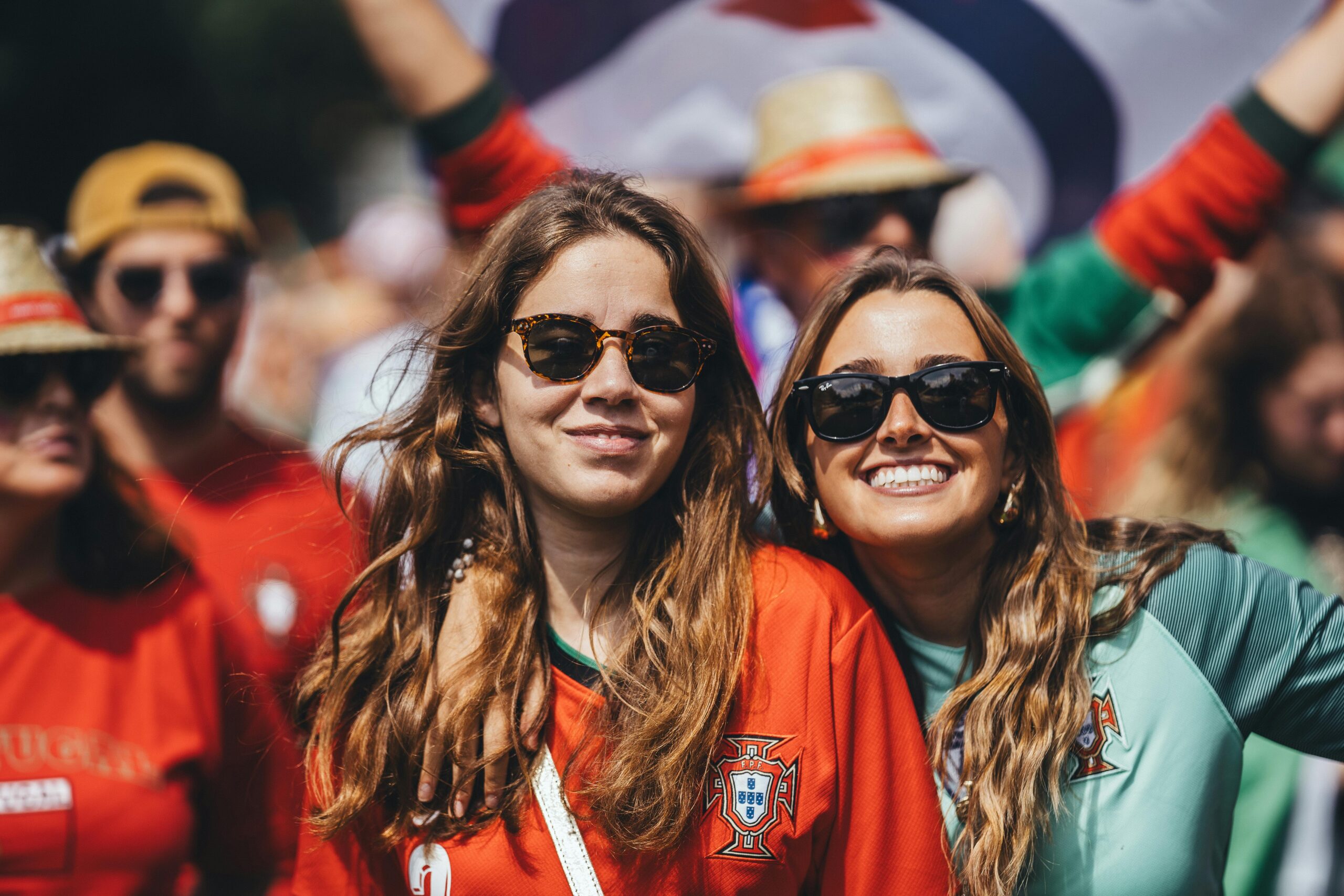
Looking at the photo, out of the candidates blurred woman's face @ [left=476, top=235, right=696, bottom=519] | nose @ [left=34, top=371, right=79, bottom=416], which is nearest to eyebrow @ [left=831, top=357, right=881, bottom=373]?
blurred woman's face @ [left=476, top=235, right=696, bottom=519]

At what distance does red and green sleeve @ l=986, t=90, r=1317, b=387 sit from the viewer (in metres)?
3.43

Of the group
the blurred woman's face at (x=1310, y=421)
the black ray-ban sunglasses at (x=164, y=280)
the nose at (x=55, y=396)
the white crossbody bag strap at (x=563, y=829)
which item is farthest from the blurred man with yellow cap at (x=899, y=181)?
the white crossbody bag strap at (x=563, y=829)

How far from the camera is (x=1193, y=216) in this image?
3.51 meters

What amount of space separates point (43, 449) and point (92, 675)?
0.57 m

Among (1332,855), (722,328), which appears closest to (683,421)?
(722,328)

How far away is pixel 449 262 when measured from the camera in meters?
3.26

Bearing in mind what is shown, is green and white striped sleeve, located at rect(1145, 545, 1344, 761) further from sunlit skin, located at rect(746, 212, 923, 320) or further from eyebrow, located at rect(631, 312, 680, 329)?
sunlit skin, located at rect(746, 212, 923, 320)

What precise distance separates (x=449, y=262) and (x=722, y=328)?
44.3 inches

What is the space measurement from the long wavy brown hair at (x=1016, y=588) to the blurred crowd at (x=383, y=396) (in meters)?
0.29

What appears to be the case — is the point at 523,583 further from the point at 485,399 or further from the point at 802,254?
the point at 802,254

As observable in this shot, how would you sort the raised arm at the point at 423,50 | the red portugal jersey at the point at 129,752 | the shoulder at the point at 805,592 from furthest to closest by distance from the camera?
the raised arm at the point at 423,50 → the red portugal jersey at the point at 129,752 → the shoulder at the point at 805,592

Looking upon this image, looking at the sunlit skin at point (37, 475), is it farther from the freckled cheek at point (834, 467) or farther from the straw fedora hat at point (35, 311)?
the freckled cheek at point (834, 467)

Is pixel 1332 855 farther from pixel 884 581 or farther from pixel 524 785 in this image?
pixel 524 785

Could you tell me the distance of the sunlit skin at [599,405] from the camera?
2203 millimetres
